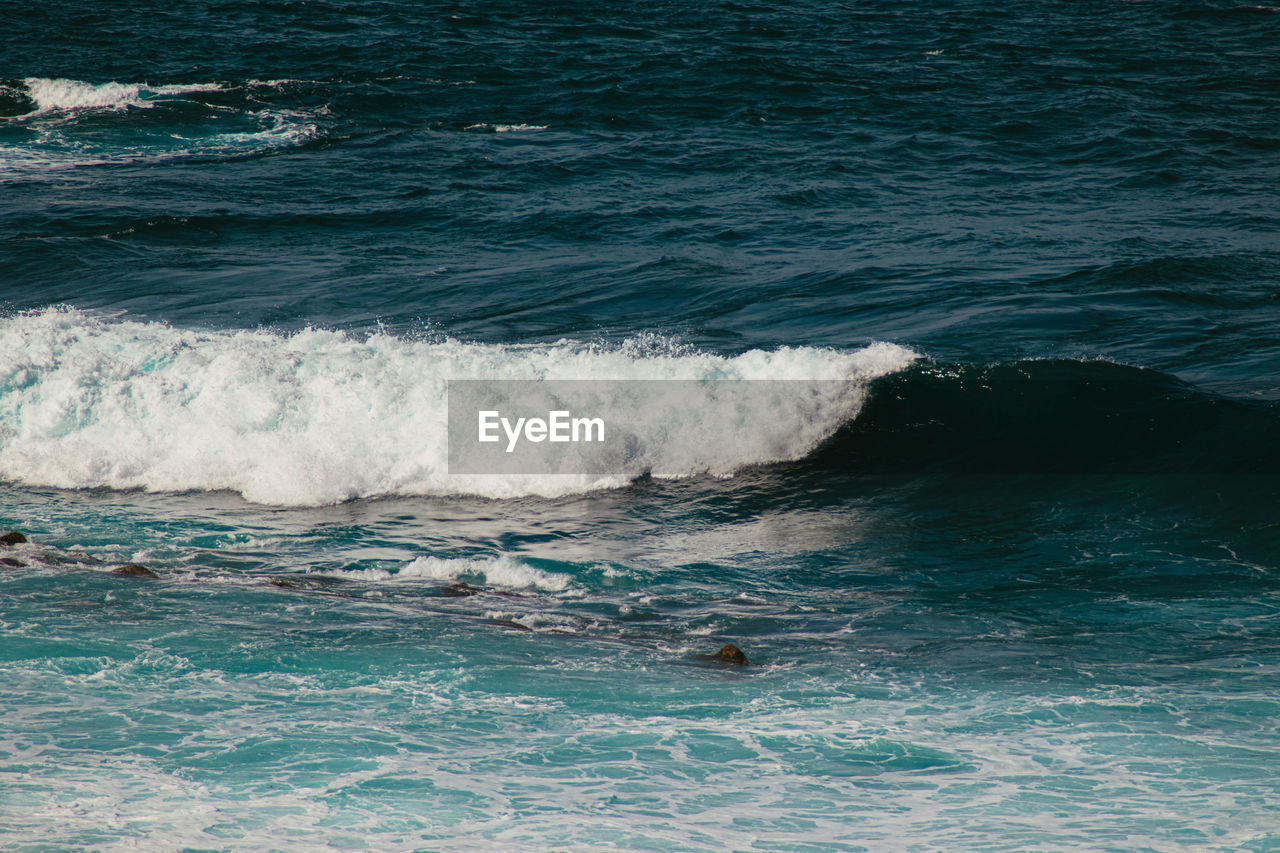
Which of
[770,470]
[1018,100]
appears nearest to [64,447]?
[770,470]

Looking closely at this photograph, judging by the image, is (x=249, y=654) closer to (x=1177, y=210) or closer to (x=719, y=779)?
(x=719, y=779)

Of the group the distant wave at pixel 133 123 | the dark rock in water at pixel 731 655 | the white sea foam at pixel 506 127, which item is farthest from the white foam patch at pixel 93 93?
the dark rock in water at pixel 731 655

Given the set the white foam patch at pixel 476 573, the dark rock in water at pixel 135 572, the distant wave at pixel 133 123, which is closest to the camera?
the dark rock in water at pixel 135 572

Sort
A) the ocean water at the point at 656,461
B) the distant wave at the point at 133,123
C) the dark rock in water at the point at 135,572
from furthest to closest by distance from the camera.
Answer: the distant wave at the point at 133,123 → the dark rock in water at the point at 135,572 → the ocean water at the point at 656,461

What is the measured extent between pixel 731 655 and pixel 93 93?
70.4 feet

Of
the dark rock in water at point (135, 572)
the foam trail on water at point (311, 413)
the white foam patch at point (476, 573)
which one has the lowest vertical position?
the white foam patch at point (476, 573)

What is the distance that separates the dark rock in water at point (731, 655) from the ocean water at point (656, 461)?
0.13 metres

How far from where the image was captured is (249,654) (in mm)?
5699

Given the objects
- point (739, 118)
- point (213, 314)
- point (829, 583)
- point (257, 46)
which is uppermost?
point (257, 46)

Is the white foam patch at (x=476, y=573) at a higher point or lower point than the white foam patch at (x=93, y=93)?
lower

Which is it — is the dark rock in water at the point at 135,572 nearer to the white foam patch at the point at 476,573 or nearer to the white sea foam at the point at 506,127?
the white foam patch at the point at 476,573

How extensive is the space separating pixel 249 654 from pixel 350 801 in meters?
1.69

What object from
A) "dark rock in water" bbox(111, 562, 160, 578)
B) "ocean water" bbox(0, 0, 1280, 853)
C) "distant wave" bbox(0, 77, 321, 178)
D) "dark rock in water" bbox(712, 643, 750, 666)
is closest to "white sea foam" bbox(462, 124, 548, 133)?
"ocean water" bbox(0, 0, 1280, 853)

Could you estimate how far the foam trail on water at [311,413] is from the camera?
9.27m
